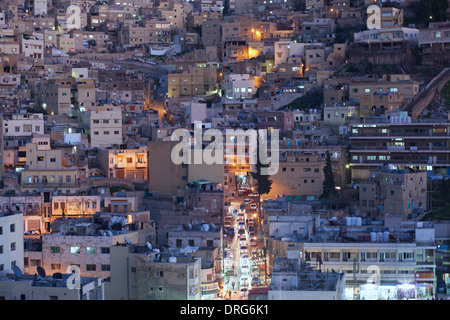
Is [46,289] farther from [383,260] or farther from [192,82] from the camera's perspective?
[192,82]

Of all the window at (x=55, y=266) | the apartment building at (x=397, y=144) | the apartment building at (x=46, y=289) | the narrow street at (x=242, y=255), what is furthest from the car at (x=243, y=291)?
the apartment building at (x=397, y=144)

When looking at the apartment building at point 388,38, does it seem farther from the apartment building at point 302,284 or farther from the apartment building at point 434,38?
the apartment building at point 302,284

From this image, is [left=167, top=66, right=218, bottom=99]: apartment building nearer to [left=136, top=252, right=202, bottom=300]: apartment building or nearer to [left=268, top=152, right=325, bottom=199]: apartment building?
[left=268, top=152, right=325, bottom=199]: apartment building

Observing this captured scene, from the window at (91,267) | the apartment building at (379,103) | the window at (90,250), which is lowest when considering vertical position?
the window at (91,267)

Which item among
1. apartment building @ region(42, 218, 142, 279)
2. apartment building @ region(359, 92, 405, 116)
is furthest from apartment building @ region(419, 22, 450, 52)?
apartment building @ region(42, 218, 142, 279)

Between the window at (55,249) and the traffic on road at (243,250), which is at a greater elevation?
the window at (55,249)

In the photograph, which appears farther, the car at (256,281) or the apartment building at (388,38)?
the apartment building at (388,38)

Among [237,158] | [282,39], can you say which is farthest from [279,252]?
[282,39]

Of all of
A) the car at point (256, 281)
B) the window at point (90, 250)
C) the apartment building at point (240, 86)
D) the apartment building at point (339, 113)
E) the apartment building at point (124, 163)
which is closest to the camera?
the car at point (256, 281)
